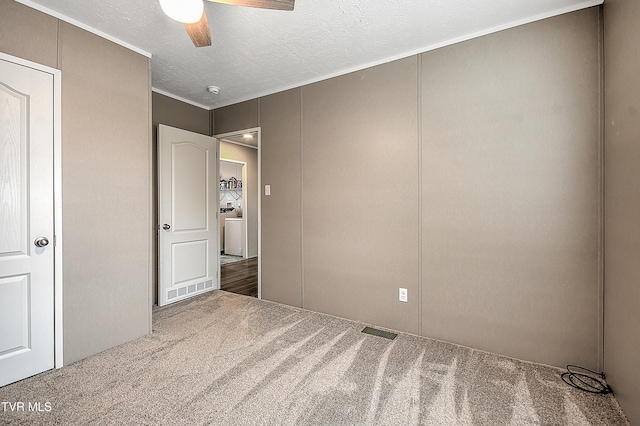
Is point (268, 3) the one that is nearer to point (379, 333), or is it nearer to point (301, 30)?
point (301, 30)

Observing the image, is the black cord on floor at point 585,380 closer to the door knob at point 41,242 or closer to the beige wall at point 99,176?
the beige wall at point 99,176

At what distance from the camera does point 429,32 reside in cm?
233

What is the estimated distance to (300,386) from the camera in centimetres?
191

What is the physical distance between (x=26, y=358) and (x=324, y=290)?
93.5 inches

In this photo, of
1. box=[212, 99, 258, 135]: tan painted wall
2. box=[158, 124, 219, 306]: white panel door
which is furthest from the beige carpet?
box=[212, 99, 258, 135]: tan painted wall

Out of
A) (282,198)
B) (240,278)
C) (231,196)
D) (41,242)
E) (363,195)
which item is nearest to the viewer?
(41,242)

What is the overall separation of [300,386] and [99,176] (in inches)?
87.2

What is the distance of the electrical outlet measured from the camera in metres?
2.70

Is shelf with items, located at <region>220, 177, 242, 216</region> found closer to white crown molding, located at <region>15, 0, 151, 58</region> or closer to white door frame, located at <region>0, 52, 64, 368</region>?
white crown molding, located at <region>15, 0, 151, 58</region>

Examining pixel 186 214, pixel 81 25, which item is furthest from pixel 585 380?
pixel 81 25

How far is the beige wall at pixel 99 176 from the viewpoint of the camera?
7.00ft

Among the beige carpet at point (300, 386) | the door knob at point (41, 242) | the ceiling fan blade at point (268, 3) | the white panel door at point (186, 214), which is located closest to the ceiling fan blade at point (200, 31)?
the ceiling fan blade at point (268, 3)

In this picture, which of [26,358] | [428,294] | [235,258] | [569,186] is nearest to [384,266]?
[428,294]

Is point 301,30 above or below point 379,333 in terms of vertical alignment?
above
